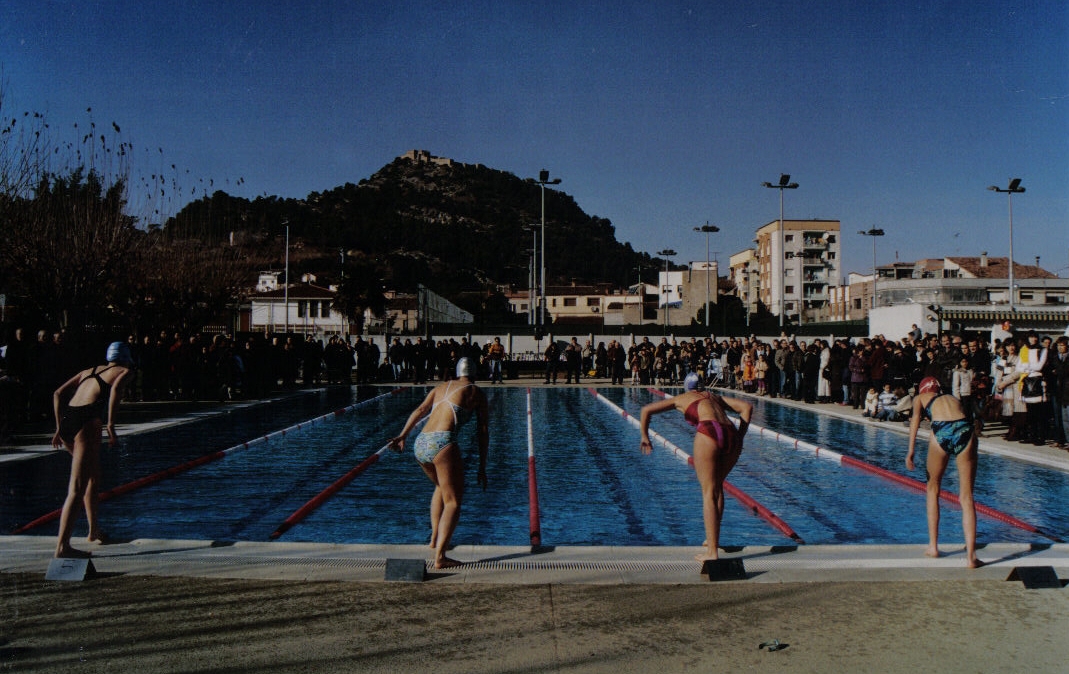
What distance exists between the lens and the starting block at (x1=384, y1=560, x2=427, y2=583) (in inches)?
263

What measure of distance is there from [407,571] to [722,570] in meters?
2.24

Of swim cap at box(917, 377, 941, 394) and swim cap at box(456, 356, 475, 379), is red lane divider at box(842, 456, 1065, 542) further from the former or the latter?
swim cap at box(456, 356, 475, 379)

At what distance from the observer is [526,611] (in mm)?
5973

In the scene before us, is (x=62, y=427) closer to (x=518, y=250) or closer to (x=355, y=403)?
→ (x=355, y=403)

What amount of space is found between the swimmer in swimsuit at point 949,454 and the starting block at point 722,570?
5.30 feet

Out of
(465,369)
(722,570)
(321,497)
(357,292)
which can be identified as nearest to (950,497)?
(722,570)

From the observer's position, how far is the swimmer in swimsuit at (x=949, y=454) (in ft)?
23.7

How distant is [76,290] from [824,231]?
3912 inches

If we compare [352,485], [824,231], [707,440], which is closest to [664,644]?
[707,440]

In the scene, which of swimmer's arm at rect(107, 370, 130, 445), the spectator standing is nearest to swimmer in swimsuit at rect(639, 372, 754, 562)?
swimmer's arm at rect(107, 370, 130, 445)

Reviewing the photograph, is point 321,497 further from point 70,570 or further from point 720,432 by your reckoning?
point 720,432

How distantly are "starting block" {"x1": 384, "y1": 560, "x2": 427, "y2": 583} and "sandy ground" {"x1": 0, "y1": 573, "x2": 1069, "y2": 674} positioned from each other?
10 centimetres

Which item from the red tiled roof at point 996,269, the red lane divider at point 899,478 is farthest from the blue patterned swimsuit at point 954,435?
the red tiled roof at point 996,269

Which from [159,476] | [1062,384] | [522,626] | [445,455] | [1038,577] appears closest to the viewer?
[522,626]
